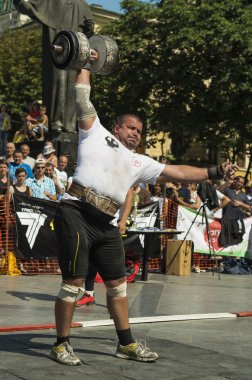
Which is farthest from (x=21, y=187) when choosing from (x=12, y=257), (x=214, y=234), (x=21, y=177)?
(x=214, y=234)

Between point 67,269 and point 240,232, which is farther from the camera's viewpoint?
point 240,232

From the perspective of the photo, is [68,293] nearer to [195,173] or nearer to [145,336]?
[195,173]

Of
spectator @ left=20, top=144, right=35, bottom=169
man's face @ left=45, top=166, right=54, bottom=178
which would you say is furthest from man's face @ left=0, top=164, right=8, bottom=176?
spectator @ left=20, top=144, right=35, bottom=169

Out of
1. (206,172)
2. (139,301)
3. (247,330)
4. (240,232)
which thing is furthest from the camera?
(240,232)

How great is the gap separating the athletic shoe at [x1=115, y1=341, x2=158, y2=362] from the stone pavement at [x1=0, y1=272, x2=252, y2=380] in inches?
2.4

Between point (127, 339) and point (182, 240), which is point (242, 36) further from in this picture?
point (127, 339)

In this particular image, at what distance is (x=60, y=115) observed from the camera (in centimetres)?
1598

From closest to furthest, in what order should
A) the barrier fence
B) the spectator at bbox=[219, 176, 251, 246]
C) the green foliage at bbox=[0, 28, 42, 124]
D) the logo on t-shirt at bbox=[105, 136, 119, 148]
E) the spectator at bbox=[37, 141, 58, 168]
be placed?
the logo on t-shirt at bbox=[105, 136, 119, 148]
the barrier fence
the spectator at bbox=[37, 141, 58, 168]
the spectator at bbox=[219, 176, 251, 246]
the green foliage at bbox=[0, 28, 42, 124]

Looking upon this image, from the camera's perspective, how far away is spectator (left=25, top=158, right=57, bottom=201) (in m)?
13.5

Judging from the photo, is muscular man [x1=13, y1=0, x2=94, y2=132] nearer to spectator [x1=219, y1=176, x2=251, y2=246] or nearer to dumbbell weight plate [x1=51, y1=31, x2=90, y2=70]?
spectator [x1=219, y1=176, x2=251, y2=246]

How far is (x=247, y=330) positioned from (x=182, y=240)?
6416 mm

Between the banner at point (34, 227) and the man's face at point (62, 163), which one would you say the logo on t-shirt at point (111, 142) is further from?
the man's face at point (62, 163)

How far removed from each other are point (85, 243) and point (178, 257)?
8.51 m

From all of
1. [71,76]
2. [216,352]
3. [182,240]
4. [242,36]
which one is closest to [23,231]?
[182,240]
